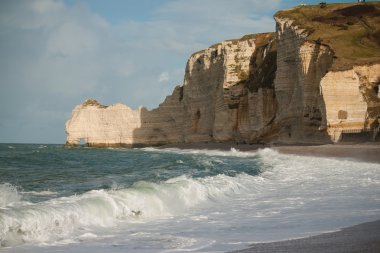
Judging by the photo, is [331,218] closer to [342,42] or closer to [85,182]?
[85,182]

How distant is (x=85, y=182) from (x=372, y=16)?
42.3 m

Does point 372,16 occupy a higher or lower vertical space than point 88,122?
higher

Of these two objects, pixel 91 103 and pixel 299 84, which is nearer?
pixel 299 84

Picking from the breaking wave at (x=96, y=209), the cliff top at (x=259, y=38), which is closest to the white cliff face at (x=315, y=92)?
the cliff top at (x=259, y=38)

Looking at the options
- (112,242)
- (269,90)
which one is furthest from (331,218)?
(269,90)

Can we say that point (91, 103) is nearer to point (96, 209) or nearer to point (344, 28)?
point (344, 28)

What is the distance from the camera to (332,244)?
6.41 metres

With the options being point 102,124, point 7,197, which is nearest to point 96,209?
point 7,197

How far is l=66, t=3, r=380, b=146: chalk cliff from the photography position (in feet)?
118

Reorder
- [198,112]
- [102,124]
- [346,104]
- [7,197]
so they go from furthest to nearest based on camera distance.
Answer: [102,124] < [198,112] < [346,104] < [7,197]

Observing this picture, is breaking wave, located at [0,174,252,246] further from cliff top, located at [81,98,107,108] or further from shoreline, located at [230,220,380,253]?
cliff top, located at [81,98,107,108]

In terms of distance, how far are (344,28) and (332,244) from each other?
41257 millimetres

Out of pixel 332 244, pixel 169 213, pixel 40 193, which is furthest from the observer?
pixel 40 193

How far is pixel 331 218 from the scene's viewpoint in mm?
8883
